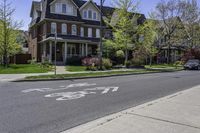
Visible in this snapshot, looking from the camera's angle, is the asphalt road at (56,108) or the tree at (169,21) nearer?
the asphalt road at (56,108)

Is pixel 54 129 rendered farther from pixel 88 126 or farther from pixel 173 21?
pixel 173 21

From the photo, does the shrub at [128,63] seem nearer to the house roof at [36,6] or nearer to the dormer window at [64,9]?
the dormer window at [64,9]

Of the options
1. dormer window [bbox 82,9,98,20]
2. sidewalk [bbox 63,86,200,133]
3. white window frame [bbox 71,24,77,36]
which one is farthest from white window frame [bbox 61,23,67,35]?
sidewalk [bbox 63,86,200,133]

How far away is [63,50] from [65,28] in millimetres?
3059

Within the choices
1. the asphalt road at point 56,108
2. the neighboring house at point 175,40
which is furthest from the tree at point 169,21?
the asphalt road at point 56,108

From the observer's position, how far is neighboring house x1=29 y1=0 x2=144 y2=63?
43.2 m

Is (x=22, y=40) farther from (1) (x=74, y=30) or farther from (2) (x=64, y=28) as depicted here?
(1) (x=74, y=30)

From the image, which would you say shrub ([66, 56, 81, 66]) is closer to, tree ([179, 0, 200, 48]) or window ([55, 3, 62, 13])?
window ([55, 3, 62, 13])

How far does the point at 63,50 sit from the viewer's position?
44.6m

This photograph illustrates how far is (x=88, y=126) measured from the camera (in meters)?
7.69

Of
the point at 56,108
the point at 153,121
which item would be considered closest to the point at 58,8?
the point at 56,108

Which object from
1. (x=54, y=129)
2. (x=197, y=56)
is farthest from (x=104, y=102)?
(x=197, y=56)

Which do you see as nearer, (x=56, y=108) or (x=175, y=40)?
(x=56, y=108)

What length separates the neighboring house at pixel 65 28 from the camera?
142 ft
